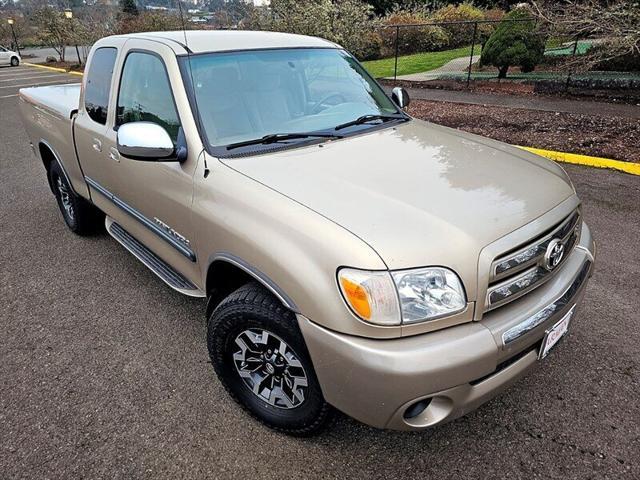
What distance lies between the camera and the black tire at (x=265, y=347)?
79.7 inches

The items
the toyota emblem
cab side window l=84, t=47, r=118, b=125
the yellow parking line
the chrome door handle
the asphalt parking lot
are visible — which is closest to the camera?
the toyota emblem

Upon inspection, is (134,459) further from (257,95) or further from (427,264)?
(257,95)

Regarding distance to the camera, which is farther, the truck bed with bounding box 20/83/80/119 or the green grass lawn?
the green grass lawn

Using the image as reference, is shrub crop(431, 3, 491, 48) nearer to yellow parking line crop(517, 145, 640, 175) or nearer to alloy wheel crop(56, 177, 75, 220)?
yellow parking line crop(517, 145, 640, 175)

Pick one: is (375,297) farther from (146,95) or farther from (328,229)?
(146,95)

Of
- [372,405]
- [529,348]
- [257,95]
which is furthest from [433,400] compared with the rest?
[257,95]

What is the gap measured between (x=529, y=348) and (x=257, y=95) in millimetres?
1935

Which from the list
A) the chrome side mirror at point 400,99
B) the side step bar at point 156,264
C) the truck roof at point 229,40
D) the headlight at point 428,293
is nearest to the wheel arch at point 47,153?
the side step bar at point 156,264

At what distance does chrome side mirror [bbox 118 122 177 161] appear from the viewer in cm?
246

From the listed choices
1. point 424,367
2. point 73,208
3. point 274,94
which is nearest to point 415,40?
point 73,208

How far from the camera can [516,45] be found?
11703mm

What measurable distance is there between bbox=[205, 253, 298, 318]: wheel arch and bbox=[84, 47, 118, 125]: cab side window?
1.68m

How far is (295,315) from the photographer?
1.96m

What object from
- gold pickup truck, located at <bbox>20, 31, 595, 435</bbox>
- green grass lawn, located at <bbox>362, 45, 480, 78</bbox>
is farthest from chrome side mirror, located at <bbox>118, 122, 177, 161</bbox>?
green grass lawn, located at <bbox>362, 45, 480, 78</bbox>
